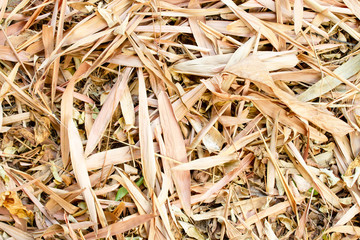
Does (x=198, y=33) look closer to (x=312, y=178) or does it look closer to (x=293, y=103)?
(x=293, y=103)

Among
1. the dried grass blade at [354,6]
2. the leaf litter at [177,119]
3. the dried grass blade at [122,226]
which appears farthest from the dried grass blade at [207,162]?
the dried grass blade at [354,6]

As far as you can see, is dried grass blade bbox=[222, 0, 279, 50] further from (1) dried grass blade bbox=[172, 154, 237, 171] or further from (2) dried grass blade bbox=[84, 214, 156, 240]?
(2) dried grass blade bbox=[84, 214, 156, 240]

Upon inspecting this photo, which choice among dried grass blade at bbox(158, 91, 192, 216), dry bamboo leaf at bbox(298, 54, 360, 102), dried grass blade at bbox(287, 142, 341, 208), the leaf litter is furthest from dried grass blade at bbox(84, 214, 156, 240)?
dry bamboo leaf at bbox(298, 54, 360, 102)

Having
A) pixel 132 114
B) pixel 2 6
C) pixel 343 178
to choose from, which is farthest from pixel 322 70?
pixel 2 6

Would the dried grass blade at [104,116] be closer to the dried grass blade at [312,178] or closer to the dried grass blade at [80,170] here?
the dried grass blade at [80,170]

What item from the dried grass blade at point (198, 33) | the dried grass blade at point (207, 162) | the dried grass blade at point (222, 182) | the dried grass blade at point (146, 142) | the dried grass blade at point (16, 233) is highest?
the dried grass blade at point (198, 33)

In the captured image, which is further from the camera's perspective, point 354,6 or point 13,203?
point 354,6

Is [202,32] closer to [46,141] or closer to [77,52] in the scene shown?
[77,52]

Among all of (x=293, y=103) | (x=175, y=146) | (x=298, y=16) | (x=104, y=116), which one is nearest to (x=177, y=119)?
(x=175, y=146)
